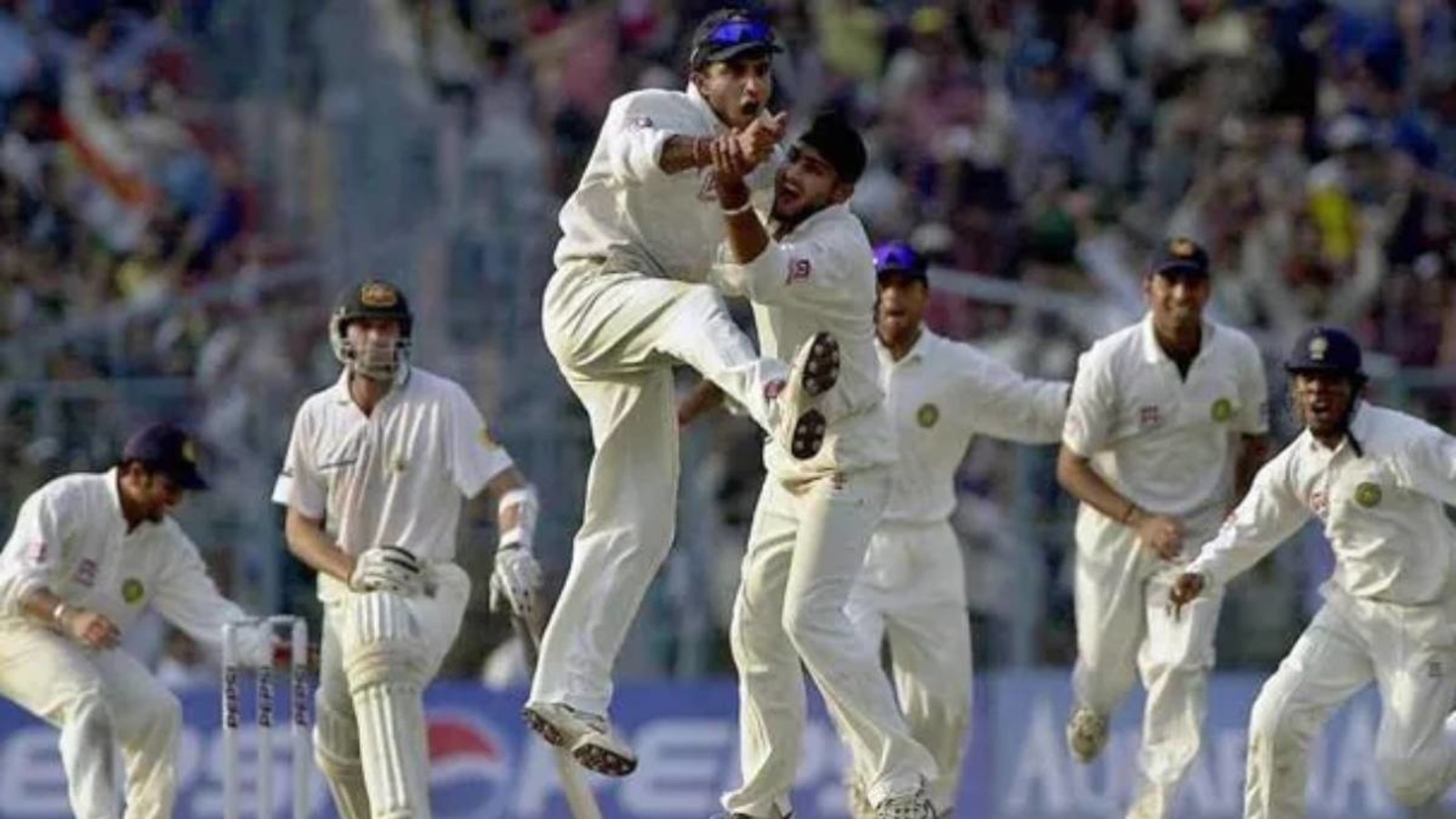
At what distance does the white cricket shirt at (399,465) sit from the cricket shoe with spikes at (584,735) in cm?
199

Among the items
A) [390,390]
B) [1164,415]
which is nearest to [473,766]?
[390,390]

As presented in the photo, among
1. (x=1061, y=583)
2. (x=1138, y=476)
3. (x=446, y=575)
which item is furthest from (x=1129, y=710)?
(x=446, y=575)

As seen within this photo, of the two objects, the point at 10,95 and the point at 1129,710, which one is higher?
the point at 10,95

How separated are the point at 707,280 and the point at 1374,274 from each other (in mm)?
8269

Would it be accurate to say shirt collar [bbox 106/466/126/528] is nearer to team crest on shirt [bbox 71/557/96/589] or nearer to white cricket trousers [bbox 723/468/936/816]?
team crest on shirt [bbox 71/557/96/589]

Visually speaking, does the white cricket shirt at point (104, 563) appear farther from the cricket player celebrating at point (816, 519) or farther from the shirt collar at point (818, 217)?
the shirt collar at point (818, 217)

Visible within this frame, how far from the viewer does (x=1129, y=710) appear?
19438mm

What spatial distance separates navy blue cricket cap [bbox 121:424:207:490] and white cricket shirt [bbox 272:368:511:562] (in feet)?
2.01

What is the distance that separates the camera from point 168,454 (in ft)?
53.8

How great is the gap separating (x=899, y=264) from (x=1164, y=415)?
108 cm

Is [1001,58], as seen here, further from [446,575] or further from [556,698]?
[556,698]

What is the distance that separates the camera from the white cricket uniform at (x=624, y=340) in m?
13.6

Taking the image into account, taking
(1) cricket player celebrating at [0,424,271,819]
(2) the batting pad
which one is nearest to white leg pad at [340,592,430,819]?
(2) the batting pad

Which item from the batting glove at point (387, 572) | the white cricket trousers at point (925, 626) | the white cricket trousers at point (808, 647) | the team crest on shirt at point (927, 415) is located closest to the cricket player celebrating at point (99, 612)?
the batting glove at point (387, 572)
